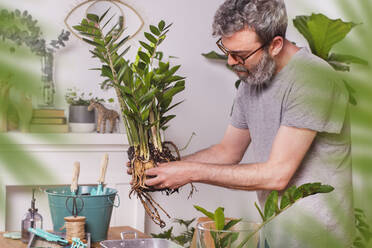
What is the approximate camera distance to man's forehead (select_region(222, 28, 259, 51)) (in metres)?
1.98

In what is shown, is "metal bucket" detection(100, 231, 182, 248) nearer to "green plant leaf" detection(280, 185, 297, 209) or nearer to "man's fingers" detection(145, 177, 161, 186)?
"man's fingers" detection(145, 177, 161, 186)

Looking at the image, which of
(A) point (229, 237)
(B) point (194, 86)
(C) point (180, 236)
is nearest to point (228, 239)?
(A) point (229, 237)

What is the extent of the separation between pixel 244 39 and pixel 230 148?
64 cm

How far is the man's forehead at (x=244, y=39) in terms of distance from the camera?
1.98 m

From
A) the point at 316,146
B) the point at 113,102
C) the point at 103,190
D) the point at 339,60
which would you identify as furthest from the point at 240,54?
the point at 339,60

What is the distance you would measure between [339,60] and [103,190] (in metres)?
1.75

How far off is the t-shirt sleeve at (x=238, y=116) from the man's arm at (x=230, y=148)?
1.0 inches

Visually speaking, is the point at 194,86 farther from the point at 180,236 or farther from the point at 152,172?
the point at 152,172

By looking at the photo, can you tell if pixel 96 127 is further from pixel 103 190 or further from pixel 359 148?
pixel 359 148

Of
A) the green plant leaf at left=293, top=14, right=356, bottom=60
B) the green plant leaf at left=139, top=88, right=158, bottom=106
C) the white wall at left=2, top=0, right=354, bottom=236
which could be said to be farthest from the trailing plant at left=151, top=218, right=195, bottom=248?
the green plant leaf at left=293, top=14, right=356, bottom=60

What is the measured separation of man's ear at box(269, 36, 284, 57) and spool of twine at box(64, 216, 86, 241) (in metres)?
1.02

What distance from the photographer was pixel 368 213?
0.15m

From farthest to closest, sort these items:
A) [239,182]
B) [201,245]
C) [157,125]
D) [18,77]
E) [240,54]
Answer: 1. [240,54]
2. [239,182]
3. [157,125]
4. [201,245]
5. [18,77]

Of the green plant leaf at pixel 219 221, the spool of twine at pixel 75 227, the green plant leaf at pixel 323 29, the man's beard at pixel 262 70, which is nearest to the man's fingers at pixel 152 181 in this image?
the spool of twine at pixel 75 227
